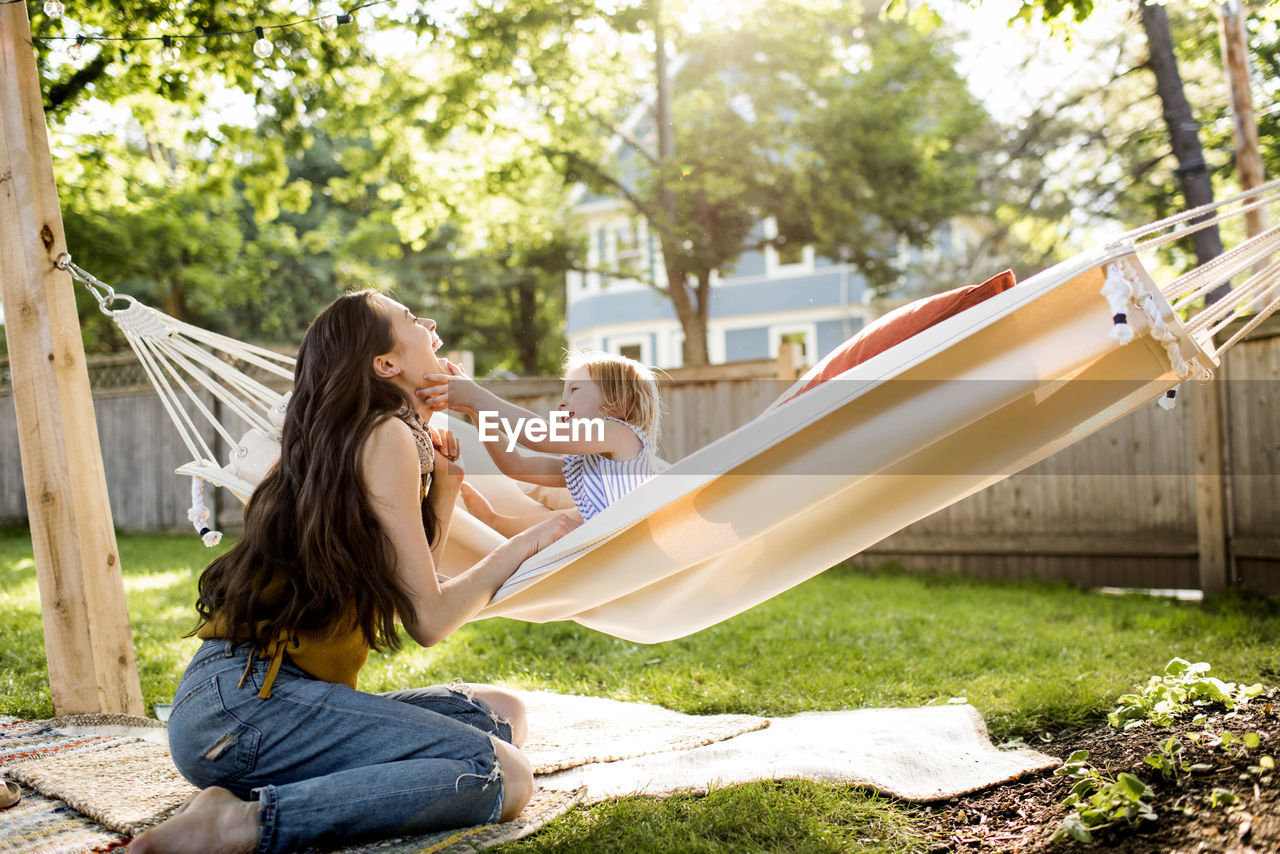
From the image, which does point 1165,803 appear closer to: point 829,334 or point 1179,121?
point 1179,121

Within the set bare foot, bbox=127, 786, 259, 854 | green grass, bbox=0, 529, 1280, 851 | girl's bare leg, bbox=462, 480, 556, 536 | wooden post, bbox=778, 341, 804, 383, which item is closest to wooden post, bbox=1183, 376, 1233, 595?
green grass, bbox=0, 529, 1280, 851

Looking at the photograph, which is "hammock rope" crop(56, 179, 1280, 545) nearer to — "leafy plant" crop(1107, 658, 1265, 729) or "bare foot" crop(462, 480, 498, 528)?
"bare foot" crop(462, 480, 498, 528)

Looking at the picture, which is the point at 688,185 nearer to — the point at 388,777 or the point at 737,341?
the point at 737,341

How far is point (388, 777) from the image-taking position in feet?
4.42

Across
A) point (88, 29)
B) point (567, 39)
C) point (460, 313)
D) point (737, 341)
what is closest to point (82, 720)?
point (88, 29)

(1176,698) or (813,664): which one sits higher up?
(1176,698)

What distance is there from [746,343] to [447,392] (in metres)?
10.2

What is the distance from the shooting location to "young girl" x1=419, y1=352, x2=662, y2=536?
1892 mm

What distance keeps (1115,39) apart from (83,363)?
655cm

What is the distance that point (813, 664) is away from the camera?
2682 millimetres

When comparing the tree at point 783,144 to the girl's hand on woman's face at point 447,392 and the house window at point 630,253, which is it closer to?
the house window at point 630,253

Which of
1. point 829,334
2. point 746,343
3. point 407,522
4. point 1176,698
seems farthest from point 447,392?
point 746,343

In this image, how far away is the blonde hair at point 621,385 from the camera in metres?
1.96

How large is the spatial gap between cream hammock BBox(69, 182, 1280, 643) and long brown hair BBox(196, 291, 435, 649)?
205 millimetres
